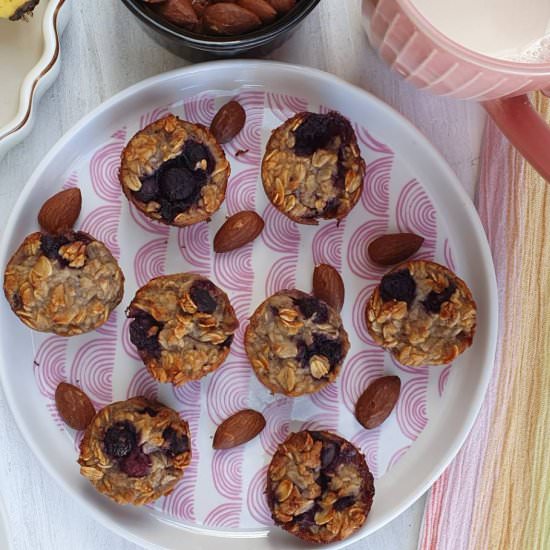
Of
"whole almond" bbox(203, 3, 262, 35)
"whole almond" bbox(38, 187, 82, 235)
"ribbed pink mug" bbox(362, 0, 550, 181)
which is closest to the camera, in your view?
"ribbed pink mug" bbox(362, 0, 550, 181)

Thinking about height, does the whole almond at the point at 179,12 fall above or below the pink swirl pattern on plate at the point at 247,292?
Answer: above

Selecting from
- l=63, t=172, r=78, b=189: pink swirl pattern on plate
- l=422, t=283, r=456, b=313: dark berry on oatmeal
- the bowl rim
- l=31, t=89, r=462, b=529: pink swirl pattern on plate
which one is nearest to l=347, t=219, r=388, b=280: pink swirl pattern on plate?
l=31, t=89, r=462, b=529: pink swirl pattern on plate

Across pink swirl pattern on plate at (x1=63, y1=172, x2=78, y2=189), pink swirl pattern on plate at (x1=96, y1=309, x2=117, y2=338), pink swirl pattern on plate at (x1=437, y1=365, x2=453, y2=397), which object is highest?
pink swirl pattern on plate at (x1=63, y1=172, x2=78, y2=189)

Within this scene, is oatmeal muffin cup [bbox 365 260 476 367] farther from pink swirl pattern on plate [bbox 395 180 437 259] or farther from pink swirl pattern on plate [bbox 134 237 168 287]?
pink swirl pattern on plate [bbox 134 237 168 287]

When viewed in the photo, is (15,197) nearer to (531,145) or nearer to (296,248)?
(296,248)

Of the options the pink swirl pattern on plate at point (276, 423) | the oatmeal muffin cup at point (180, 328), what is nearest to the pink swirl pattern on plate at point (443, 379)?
the pink swirl pattern on plate at point (276, 423)

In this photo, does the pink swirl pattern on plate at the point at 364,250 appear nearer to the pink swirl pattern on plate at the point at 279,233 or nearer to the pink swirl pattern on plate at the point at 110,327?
the pink swirl pattern on plate at the point at 279,233
